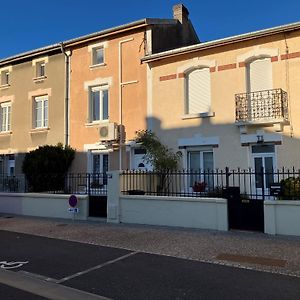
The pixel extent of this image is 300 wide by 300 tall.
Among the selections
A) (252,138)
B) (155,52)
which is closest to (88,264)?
(252,138)

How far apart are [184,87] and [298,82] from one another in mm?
4554

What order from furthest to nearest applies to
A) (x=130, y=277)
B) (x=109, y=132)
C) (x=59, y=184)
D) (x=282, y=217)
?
(x=109, y=132) < (x=59, y=184) < (x=282, y=217) < (x=130, y=277)

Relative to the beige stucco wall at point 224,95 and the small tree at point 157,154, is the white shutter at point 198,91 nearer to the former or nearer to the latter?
the beige stucco wall at point 224,95

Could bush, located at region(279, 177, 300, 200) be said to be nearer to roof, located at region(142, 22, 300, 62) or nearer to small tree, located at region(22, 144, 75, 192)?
roof, located at region(142, 22, 300, 62)

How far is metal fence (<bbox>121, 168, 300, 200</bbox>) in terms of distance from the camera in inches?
442

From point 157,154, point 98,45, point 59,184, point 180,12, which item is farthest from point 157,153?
point 180,12

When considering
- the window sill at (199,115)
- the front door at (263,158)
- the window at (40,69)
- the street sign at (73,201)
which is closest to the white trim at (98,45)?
the window at (40,69)

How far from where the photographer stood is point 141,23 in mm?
17781

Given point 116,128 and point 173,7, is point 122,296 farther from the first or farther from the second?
point 173,7

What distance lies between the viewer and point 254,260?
25.6ft

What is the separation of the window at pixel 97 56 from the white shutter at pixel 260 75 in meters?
7.40

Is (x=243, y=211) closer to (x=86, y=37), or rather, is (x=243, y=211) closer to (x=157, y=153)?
(x=157, y=153)

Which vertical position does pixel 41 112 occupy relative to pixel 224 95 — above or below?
above

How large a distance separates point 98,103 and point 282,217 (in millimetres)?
11469
